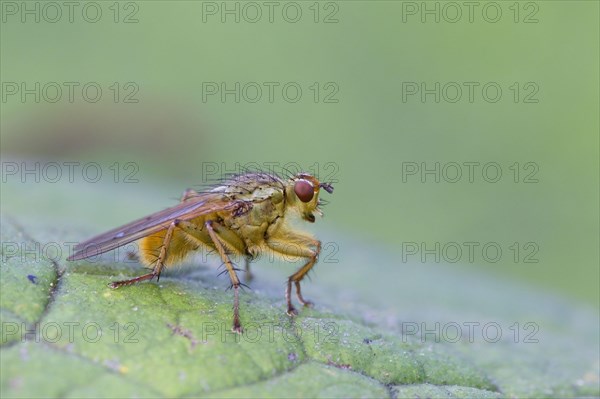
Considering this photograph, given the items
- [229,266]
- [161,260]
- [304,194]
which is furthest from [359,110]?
[161,260]

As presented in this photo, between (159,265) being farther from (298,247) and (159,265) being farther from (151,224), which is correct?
(298,247)

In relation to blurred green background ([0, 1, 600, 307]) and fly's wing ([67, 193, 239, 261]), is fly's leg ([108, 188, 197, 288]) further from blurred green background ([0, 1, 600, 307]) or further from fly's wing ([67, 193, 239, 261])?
blurred green background ([0, 1, 600, 307])

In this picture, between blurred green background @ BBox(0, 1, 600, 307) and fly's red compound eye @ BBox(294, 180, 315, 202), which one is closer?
fly's red compound eye @ BBox(294, 180, 315, 202)

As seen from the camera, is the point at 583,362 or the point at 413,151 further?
the point at 413,151

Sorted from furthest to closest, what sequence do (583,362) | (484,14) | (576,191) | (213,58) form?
(213,58)
(484,14)
(576,191)
(583,362)

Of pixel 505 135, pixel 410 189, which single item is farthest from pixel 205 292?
pixel 505 135

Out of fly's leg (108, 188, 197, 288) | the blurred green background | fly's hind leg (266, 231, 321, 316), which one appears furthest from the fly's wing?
the blurred green background

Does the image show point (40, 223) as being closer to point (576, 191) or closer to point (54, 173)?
point (54, 173)
